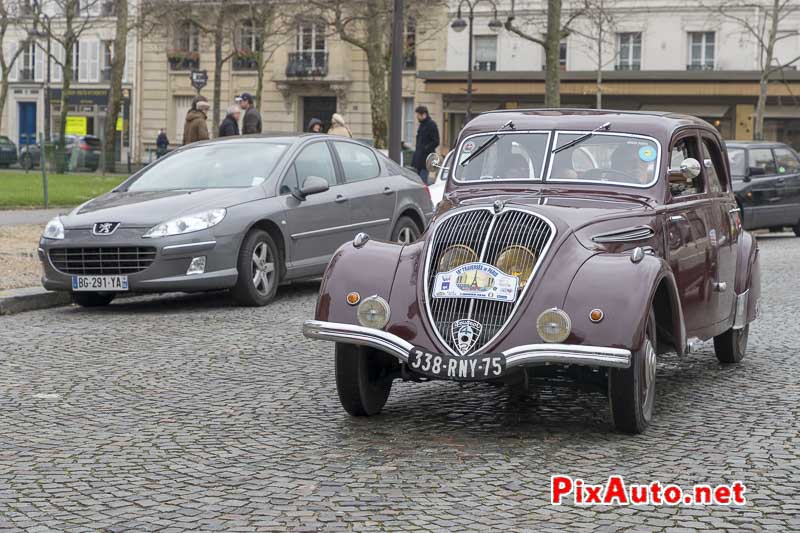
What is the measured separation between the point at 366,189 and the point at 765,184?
36.8 ft

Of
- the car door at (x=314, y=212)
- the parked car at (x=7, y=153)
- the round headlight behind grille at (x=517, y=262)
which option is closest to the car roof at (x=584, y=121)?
the round headlight behind grille at (x=517, y=262)

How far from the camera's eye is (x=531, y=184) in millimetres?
7895

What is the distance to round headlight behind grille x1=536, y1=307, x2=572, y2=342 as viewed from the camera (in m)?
6.33

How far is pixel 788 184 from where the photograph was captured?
2344cm

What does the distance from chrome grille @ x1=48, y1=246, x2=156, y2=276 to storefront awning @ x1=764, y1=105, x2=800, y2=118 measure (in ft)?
141

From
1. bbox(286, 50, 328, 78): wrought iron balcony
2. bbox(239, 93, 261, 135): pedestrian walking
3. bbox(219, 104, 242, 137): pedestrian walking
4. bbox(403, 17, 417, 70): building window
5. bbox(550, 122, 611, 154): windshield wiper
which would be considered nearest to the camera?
bbox(550, 122, 611, 154): windshield wiper

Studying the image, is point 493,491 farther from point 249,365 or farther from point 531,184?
point 249,365

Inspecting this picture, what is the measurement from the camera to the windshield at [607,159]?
785cm

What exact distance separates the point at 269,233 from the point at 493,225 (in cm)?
595

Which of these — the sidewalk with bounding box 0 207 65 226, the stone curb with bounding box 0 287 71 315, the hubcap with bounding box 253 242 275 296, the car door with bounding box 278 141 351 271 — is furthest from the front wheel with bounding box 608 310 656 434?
the sidewalk with bounding box 0 207 65 226

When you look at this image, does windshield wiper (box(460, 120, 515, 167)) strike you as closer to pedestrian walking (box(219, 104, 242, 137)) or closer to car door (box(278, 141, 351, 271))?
car door (box(278, 141, 351, 271))

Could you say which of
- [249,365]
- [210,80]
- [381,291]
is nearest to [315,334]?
[381,291]

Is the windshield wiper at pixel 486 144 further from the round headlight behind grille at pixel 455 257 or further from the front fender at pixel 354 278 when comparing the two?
the round headlight behind grille at pixel 455 257

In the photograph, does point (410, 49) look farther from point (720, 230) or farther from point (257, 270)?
point (720, 230)
